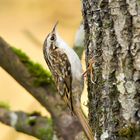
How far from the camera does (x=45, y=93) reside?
3.08 meters

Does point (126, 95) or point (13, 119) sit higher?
point (126, 95)

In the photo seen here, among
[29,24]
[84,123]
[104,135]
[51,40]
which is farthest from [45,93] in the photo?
[29,24]

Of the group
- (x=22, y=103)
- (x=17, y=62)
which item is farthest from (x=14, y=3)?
(x=17, y=62)

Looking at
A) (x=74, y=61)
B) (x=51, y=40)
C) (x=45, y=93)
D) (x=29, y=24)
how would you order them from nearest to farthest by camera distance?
1. (x=74, y=61)
2. (x=51, y=40)
3. (x=45, y=93)
4. (x=29, y=24)

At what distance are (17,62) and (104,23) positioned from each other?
3.80 feet

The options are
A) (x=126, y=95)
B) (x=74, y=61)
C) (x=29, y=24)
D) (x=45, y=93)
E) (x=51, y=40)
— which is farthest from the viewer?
(x=29, y=24)

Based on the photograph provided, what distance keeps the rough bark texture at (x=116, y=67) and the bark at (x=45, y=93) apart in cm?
88

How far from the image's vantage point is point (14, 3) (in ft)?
21.7

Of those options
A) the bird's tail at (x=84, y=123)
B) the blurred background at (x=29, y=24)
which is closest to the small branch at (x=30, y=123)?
the bird's tail at (x=84, y=123)

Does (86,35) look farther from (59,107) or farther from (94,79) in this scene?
(59,107)

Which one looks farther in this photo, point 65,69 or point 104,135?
point 65,69

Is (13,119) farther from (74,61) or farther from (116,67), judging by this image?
(116,67)

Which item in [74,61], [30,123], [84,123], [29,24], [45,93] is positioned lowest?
[29,24]

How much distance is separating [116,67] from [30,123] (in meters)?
1.21
